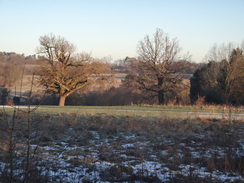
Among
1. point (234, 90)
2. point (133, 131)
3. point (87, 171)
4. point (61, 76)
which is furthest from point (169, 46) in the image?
point (87, 171)

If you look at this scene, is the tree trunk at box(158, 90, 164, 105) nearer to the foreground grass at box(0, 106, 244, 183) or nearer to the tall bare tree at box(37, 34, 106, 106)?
the tall bare tree at box(37, 34, 106, 106)

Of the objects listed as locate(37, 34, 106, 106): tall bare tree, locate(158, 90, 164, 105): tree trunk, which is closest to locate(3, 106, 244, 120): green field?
locate(37, 34, 106, 106): tall bare tree

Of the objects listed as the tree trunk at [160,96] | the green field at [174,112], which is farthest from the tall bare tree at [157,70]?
the green field at [174,112]

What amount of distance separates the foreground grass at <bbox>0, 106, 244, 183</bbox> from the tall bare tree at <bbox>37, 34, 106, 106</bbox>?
2216 cm

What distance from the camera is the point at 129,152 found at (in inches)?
341

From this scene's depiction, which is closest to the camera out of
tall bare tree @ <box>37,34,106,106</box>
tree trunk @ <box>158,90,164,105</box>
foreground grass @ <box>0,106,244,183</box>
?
foreground grass @ <box>0,106,244,183</box>

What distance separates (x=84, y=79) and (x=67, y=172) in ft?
103

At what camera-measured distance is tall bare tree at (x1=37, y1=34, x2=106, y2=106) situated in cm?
3453

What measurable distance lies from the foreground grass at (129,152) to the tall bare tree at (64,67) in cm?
2216

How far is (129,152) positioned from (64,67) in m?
28.7

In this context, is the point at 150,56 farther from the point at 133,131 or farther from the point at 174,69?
the point at 133,131

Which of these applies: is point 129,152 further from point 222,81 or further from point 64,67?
point 222,81

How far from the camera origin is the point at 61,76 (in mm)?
35594

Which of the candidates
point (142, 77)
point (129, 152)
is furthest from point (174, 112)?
point (142, 77)
